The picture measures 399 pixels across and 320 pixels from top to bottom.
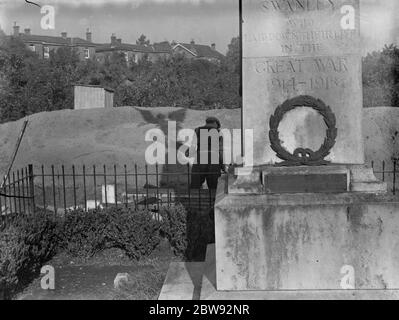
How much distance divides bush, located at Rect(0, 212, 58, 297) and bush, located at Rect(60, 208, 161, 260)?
23cm

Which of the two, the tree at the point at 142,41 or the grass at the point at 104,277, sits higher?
the tree at the point at 142,41

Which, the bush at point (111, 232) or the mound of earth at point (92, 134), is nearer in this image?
the bush at point (111, 232)

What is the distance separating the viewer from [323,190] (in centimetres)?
408

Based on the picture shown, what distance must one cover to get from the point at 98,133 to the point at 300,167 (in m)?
14.7

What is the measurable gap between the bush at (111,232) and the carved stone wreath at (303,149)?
3169 mm

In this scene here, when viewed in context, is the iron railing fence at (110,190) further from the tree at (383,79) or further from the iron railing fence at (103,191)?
the tree at (383,79)

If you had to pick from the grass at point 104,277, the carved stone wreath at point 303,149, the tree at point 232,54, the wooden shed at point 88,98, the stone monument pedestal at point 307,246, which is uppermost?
the tree at point 232,54

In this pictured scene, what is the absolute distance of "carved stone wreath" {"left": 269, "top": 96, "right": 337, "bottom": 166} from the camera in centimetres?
417

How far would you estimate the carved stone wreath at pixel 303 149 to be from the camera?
417 centimetres

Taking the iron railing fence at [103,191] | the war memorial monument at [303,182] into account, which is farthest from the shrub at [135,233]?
the war memorial monument at [303,182]

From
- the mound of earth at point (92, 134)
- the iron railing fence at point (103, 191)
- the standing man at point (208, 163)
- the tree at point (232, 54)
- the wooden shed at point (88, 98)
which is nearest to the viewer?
the iron railing fence at point (103, 191)

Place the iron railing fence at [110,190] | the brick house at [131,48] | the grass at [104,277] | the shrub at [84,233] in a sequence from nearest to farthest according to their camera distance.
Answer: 1. the grass at [104,277]
2. the shrub at [84,233]
3. the iron railing fence at [110,190]
4. the brick house at [131,48]

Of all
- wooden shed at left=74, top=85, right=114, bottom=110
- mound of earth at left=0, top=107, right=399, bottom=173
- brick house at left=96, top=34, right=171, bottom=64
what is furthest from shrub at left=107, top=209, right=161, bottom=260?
brick house at left=96, top=34, right=171, bottom=64

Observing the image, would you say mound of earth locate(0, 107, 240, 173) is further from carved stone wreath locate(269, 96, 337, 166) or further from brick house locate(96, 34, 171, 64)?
brick house locate(96, 34, 171, 64)
